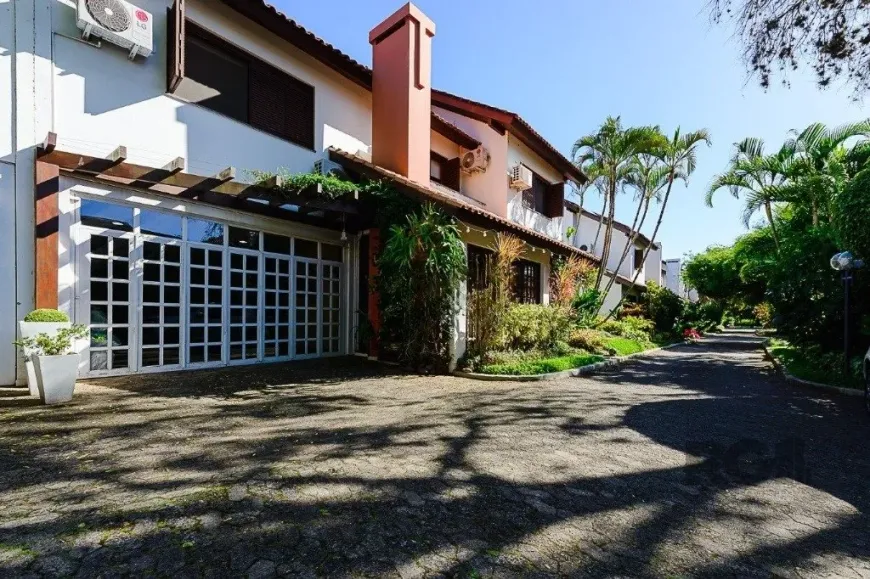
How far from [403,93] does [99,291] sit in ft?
24.0

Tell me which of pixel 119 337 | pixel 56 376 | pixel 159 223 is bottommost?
pixel 56 376

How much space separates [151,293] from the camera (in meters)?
7.55

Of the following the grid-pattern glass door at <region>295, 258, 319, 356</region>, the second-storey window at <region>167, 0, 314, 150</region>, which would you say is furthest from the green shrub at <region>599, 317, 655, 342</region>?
the second-storey window at <region>167, 0, 314, 150</region>

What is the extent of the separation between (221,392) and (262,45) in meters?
6.92

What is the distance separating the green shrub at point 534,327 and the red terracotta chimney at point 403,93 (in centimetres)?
403

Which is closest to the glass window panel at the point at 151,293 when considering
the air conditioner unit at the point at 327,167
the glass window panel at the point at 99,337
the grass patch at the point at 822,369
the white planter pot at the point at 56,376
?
the glass window panel at the point at 99,337

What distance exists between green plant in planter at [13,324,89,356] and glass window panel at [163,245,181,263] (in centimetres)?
249

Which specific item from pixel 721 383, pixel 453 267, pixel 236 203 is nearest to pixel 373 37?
pixel 236 203

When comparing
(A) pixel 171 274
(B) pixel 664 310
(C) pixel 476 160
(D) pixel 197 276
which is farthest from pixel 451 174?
(B) pixel 664 310

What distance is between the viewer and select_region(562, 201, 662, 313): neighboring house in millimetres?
24109

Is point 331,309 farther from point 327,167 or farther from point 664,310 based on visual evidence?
point 664,310

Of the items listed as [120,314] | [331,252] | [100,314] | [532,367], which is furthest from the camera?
[331,252]

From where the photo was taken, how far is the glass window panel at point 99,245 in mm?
6852

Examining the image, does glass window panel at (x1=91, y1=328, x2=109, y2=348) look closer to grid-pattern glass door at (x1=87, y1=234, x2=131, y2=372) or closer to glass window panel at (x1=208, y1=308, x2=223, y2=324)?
grid-pattern glass door at (x1=87, y1=234, x2=131, y2=372)
